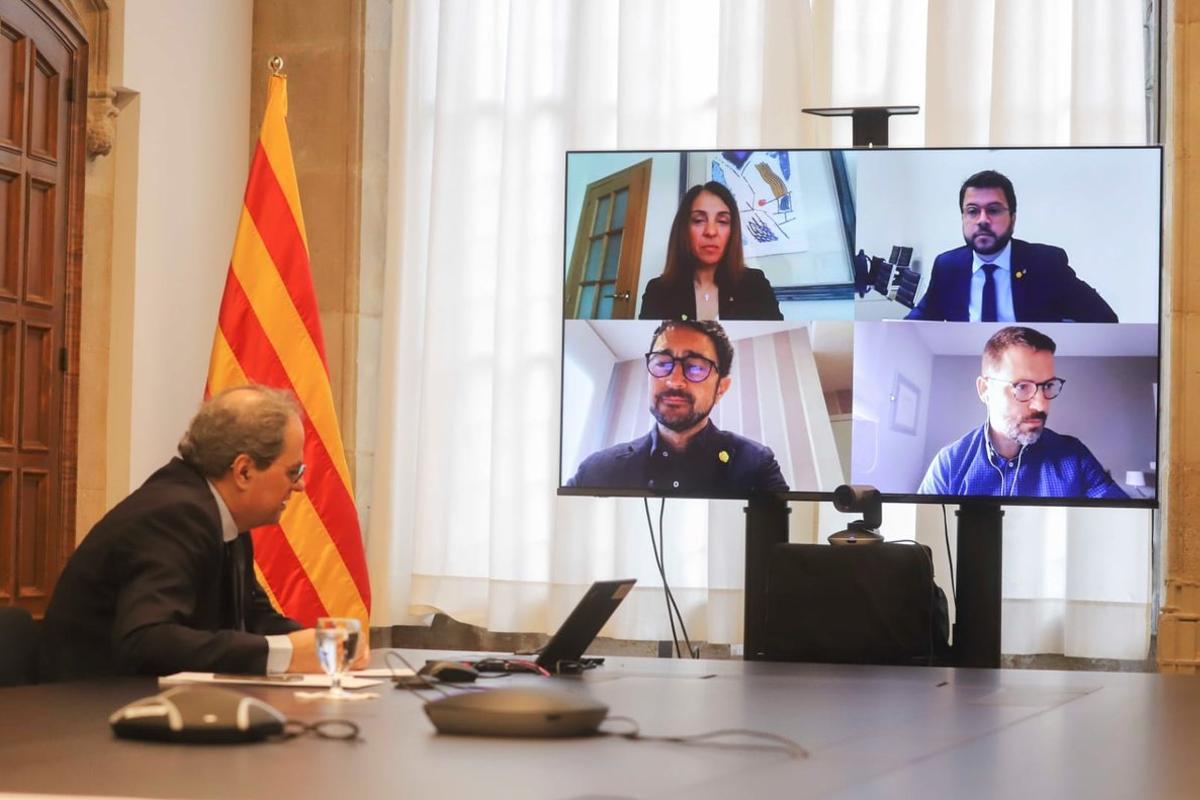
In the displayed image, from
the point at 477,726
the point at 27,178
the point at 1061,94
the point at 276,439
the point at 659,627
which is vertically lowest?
the point at 659,627

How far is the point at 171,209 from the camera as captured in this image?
5.97m

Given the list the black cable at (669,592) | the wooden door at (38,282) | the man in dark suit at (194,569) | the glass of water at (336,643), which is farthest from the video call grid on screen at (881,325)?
the glass of water at (336,643)

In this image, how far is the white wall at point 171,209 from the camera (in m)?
5.66

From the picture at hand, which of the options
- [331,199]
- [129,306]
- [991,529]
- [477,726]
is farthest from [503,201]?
[477,726]

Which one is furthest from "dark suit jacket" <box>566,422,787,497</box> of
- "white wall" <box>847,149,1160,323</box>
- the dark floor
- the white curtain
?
the dark floor

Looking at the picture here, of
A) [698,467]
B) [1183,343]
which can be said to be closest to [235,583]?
[698,467]

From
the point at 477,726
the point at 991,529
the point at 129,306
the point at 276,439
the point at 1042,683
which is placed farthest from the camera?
the point at 129,306

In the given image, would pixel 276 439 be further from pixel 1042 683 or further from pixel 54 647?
pixel 1042 683

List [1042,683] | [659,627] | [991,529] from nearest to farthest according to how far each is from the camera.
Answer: [1042,683], [991,529], [659,627]

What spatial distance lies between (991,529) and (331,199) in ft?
10.3

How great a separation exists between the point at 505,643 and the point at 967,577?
2262 mm

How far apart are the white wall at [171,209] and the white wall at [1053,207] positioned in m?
2.61

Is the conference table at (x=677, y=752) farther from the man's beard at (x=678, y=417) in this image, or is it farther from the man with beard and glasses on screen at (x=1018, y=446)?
the man's beard at (x=678, y=417)

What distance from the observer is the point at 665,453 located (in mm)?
4992
